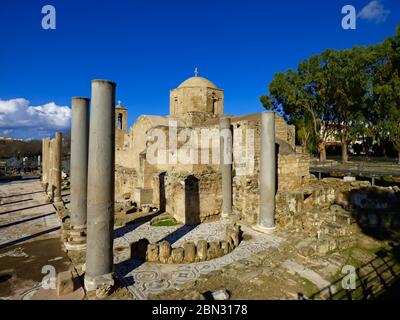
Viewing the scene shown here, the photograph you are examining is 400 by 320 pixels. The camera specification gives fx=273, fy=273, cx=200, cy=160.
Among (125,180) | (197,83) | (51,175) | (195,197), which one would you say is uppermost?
→ (197,83)

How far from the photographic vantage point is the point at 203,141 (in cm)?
1803

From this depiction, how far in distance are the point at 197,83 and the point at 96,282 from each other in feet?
66.6

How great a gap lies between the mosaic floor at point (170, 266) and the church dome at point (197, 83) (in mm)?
14740

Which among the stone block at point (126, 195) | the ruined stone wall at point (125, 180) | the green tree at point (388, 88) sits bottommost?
the stone block at point (126, 195)

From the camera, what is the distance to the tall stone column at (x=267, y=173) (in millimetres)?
10242

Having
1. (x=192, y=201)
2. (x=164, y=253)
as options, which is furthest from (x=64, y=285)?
(x=192, y=201)

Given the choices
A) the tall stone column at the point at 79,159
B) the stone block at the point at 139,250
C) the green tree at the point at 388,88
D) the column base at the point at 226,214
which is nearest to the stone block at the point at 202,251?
the stone block at the point at 139,250

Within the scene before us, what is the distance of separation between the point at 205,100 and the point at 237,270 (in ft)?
59.8

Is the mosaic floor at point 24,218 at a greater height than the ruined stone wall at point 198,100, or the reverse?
the ruined stone wall at point 198,100

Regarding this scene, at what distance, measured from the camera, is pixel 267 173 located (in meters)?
10.3

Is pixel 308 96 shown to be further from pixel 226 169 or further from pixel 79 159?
pixel 79 159

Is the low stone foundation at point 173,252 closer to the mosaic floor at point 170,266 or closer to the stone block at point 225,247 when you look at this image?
the stone block at point 225,247

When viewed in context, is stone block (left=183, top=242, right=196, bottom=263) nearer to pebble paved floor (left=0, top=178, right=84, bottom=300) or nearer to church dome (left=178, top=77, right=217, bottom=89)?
pebble paved floor (left=0, top=178, right=84, bottom=300)
